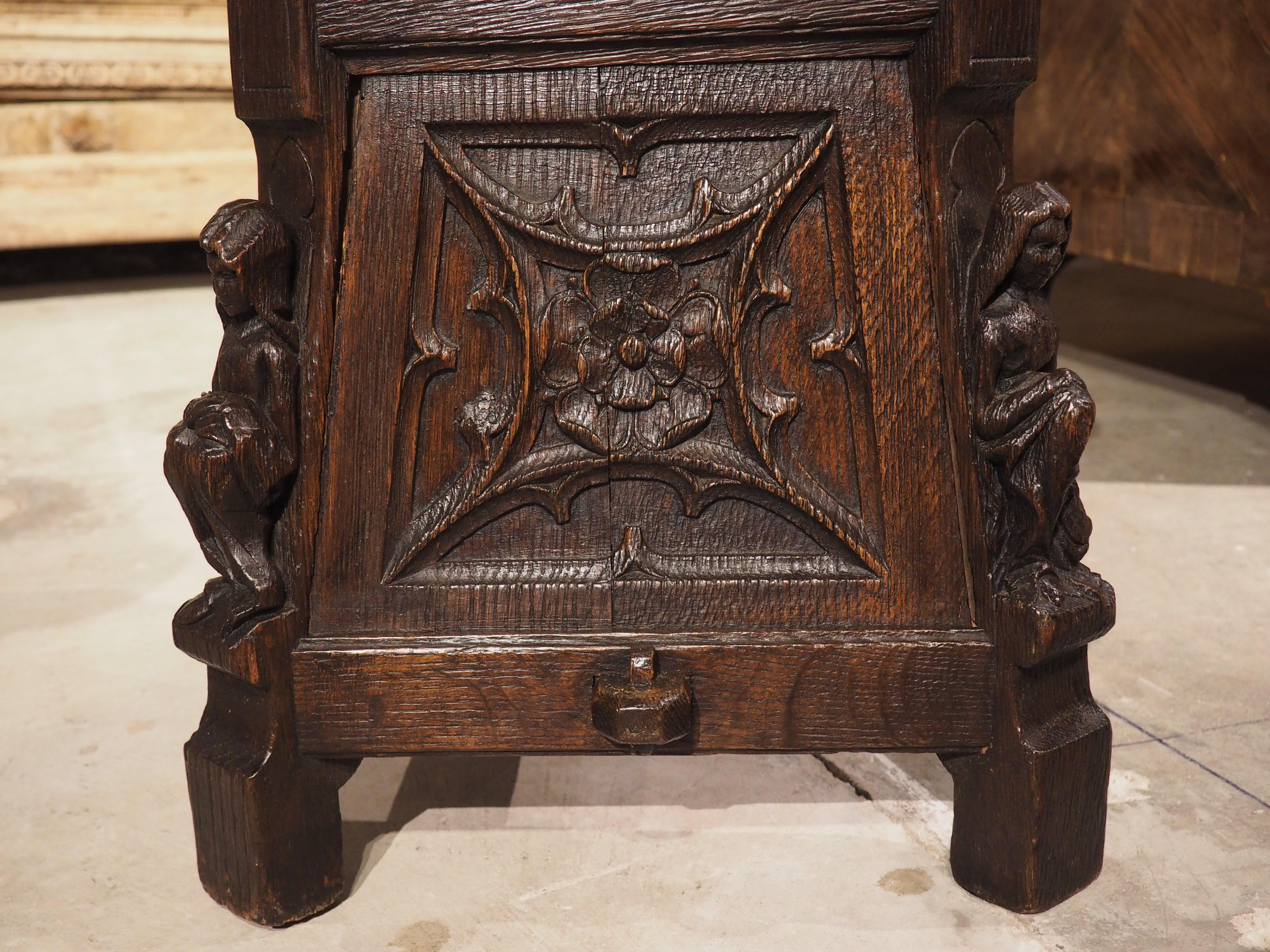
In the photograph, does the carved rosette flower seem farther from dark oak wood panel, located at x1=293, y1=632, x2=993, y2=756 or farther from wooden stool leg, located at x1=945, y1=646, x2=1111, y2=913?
wooden stool leg, located at x1=945, y1=646, x2=1111, y2=913

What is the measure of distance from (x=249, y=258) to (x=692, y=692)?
563 millimetres

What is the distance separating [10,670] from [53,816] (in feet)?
1.44

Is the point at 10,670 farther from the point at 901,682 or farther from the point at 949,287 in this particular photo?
the point at 949,287

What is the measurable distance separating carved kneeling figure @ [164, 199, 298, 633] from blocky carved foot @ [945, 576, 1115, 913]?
674 mm

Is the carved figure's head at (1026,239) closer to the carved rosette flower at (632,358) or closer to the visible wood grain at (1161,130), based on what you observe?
the carved rosette flower at (632,358)

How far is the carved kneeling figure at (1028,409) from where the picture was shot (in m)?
1.17

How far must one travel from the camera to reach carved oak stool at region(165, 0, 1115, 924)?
117 centimetres

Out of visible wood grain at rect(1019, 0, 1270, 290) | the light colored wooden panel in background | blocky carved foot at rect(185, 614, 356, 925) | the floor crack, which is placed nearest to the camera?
blocky carved foot at rect(185, 614, 356, 925)

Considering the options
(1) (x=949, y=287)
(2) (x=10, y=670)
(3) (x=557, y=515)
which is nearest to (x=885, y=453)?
(1) (x=949, y=287)

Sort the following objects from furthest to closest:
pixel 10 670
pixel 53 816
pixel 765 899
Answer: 1. pixel 10 670
2. pixel 53 816
3. pixel 765 899

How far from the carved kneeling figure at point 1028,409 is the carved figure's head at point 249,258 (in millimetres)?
638

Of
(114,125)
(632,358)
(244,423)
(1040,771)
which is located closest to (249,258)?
(244,423)

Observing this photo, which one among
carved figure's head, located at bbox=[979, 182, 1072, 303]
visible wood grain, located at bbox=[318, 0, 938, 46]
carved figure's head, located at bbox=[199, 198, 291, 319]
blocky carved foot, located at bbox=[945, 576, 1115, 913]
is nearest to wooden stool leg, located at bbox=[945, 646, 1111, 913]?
blocky carved foot, located at bbox=[945, 576, 1115, 913]

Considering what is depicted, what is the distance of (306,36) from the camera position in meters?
1.15
